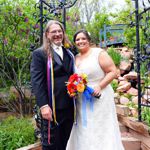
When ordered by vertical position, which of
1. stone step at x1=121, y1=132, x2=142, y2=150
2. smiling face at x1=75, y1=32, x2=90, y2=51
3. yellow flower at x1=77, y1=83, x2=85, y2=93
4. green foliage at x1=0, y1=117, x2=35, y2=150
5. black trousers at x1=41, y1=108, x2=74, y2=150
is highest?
smiling face at x1=75, y1=32, x2=90, y2=51

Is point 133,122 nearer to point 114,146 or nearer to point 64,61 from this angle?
point 114,146

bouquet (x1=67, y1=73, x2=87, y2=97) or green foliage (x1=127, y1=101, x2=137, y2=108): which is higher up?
bouquet (x1=67, y1=73, x2=87, y2=97)

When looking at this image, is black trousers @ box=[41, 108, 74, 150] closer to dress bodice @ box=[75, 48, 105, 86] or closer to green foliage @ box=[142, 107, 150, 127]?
dress bodice @ box=[75, 48, 105, 86]

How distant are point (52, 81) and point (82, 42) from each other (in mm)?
497

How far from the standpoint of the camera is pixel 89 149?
2666 mm

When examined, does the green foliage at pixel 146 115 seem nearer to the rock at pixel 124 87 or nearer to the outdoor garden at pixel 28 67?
the outdoor garden at pixel 28 67

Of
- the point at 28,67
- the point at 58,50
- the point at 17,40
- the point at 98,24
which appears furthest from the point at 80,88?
the point at 98,24

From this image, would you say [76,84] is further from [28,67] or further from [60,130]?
[28,67]

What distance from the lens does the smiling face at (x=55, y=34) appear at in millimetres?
2404

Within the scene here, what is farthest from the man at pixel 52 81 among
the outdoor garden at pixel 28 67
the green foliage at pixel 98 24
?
the green foliage at pixel 98 24

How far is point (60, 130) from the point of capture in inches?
100

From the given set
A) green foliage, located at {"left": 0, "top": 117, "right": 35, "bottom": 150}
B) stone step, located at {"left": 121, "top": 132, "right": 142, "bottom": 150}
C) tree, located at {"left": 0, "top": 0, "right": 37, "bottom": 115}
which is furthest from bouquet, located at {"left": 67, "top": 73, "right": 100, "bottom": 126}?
tree, located at {"left": 0, "top": 0, "right": 37, "bottom": 115}

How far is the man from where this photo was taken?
238 centimetres

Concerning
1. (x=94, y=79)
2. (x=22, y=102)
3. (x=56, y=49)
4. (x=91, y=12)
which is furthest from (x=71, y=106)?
(x=91, y=12)
